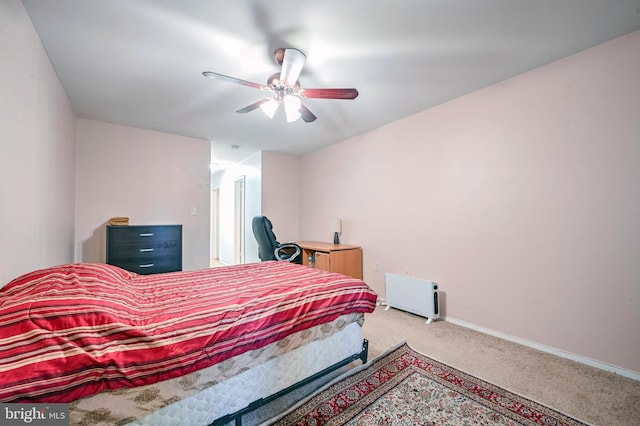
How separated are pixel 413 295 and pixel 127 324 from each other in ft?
9.00

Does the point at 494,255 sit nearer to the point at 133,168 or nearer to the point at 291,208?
the point at 291,208

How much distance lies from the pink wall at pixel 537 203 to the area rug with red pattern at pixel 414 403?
96cm

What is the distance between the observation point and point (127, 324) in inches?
43.4

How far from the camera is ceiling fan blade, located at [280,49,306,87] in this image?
5.64 feet

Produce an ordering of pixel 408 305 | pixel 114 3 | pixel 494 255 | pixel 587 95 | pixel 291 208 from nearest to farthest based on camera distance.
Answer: pixel 114 3, pixel 587 95, pixel 494 255, pixel 408 305, pixel 291 208

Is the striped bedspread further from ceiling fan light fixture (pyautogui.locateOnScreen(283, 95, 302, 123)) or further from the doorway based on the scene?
A: the doorway

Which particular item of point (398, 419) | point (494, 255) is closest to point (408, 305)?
point (494, 255)

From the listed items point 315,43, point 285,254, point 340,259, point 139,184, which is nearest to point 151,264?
point 139,184

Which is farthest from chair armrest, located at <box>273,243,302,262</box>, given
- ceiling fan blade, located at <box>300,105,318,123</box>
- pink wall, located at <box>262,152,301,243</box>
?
ceiling fan blade, located at <box>300,105,318,123</box>

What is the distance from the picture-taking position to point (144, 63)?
84.0 inches

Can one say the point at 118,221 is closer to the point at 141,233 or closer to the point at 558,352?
the point at 141,233

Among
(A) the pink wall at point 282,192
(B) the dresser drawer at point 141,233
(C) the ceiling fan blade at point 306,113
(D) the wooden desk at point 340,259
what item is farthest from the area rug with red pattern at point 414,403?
(A) the pink wall at point 282,192

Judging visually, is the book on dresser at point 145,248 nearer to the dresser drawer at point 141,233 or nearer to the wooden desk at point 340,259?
the dresser drawer at point 141,233

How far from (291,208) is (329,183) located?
42.7 inches
